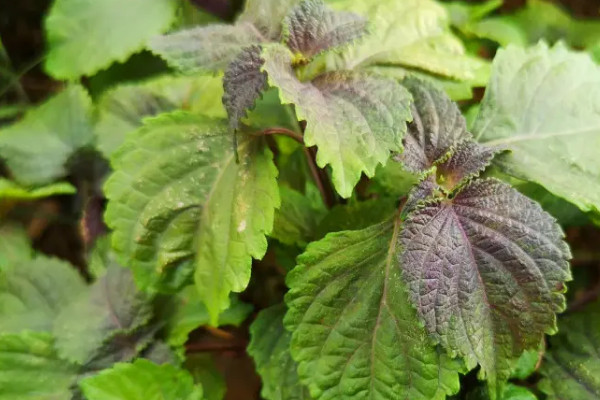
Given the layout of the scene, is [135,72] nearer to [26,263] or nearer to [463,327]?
[26,263]

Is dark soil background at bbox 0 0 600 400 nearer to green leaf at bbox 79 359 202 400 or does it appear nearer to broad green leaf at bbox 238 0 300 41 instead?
green leaf at bbox 79 359 202 400

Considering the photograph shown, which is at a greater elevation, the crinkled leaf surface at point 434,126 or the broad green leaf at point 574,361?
the crinkled leaf surface at point 434,126

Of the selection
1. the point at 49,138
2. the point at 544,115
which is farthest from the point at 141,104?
the point at 544,115

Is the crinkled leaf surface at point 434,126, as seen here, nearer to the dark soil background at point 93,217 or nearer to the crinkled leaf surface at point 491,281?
the crinkled leaf surface at point 491,281

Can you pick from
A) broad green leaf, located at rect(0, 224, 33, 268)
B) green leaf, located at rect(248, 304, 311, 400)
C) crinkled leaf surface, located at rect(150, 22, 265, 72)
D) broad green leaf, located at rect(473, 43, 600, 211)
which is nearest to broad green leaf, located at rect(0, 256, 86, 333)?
broad green leaf, located at rect(0, 224, 33, 268)

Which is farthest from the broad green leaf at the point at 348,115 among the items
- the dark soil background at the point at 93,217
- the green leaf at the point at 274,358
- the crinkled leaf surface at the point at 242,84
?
the dark soil background at the point at 93,217

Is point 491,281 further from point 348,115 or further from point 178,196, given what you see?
point 178,196

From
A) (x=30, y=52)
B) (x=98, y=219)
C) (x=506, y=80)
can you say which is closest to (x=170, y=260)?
(x=98, y=219)
